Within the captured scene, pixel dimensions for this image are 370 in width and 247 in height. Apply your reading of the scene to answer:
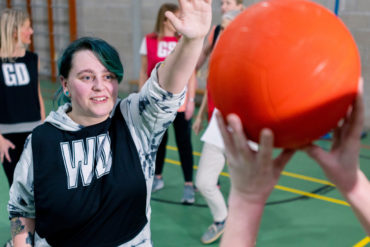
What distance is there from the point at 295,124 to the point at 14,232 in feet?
4.87

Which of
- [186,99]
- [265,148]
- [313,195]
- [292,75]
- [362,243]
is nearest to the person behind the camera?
[265,148]

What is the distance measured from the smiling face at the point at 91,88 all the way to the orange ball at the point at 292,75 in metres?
0.93

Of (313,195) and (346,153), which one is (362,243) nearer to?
(313,195)

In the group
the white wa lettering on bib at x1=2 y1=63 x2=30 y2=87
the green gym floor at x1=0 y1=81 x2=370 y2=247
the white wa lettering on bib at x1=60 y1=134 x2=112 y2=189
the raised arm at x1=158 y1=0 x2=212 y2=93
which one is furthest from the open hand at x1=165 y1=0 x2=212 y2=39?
the white wa lettering on bib at x1=2 y1=63 x2=30 y2=87

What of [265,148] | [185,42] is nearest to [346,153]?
[265,148]

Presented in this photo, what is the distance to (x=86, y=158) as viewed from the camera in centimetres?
198

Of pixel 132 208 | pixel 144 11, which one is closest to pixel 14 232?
pixel 132 208

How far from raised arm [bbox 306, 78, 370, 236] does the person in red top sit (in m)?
3.30

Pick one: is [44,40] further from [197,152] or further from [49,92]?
[197,152]

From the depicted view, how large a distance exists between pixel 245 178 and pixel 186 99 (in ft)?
11.4

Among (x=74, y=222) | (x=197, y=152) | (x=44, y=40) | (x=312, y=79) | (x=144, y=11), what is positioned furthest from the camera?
(x=44, y=40)

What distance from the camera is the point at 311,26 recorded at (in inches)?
47.0

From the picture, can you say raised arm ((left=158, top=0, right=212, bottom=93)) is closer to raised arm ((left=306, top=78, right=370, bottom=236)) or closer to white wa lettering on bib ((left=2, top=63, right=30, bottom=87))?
raised arm ((left=306, top=78, right=370, bottom=236))

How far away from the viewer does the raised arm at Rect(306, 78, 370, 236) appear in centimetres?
107
